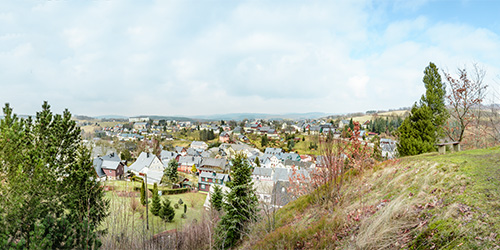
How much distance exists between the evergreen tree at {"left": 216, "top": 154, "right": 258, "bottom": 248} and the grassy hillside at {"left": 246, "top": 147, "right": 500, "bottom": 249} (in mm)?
5203

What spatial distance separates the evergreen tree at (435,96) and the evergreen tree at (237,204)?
464 inches

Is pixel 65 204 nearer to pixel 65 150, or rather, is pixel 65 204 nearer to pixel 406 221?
pixel 65 150

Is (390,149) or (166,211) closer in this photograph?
(166,211)

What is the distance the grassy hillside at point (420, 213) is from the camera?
3254 millimetres

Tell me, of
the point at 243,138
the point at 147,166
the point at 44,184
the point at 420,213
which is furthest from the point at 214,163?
the point at 420,213

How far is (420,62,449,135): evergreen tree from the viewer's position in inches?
531

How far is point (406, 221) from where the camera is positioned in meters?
3.99

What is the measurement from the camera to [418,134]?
11.9 meters

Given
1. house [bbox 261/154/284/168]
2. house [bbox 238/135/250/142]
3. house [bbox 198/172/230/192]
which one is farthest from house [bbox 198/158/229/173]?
house [bbox 238/135/250/142]

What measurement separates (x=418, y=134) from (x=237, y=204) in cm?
1046

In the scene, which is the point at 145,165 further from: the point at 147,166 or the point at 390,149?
the point at 390,149

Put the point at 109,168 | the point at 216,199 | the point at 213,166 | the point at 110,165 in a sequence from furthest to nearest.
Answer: the point at 213,166
the point at 110,165
the point at 109,168
the point at 216,199

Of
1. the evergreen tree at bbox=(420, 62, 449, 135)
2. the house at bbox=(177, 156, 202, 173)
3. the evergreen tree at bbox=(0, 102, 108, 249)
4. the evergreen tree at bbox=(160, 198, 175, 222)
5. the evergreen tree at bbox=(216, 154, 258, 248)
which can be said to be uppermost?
the evergreen tree at bbox=(420, 62, 449, 135)

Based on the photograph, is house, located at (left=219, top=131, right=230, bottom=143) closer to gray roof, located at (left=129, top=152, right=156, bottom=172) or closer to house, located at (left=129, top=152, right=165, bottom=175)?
house, located at (left=129, top=152, right=165, bottom=175)
